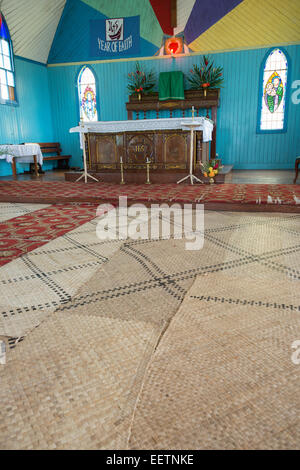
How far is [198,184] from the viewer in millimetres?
5742

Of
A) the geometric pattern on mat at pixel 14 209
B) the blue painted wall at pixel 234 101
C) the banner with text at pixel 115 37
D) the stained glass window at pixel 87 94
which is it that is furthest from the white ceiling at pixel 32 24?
the geometric pattern on mat at pixel 14 209

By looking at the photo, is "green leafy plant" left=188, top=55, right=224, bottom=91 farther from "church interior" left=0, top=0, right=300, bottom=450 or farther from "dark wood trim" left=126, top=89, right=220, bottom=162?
"church interior" left=0, top=0, right=300, bottom=450

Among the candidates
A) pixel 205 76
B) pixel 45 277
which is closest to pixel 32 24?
pixel 205 76

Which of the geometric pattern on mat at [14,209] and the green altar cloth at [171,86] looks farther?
the green altar cloth at [171,86]

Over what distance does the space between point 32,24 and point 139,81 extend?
11.1ft

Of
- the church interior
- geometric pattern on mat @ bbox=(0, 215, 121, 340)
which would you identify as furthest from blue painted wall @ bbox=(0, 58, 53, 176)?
geometric pattern on mat @ bbox=(0, 215, 121, 340)

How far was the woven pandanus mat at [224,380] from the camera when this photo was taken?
840 mm

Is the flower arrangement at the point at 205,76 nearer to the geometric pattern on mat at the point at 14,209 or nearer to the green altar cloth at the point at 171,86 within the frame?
the green altar cloth at the point at 171,86

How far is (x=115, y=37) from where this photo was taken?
9664mm

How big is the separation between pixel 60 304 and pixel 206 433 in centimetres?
95

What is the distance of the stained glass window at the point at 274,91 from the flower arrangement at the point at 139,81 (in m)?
3.26

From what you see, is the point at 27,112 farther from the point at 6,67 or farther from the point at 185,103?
the point at 185,103

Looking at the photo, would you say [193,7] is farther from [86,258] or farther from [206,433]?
[206,433]

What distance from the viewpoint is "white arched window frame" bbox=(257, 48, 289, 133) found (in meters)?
8.73
